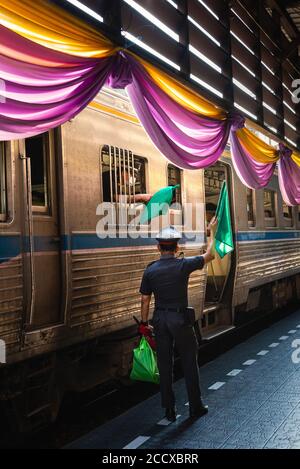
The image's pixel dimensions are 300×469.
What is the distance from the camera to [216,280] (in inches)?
348

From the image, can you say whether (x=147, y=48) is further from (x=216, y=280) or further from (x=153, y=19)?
(x=216, y=280)

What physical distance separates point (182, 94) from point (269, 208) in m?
5.60

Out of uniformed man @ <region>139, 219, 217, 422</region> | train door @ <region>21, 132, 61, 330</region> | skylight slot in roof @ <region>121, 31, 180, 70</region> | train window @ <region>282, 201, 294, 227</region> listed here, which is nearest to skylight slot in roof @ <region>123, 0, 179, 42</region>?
skylight slot in roof @ <region>121, 31, 180, 70</region>

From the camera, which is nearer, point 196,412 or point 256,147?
point 196,412

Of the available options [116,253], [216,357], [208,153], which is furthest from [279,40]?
[116,253]

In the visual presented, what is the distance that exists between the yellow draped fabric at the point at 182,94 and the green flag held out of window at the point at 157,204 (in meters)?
0.86

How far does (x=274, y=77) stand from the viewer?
1023 cm

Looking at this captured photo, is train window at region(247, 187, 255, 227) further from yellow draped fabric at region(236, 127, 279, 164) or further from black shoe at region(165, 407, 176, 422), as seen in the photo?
black shoe at region(165, 407, 176, 422)

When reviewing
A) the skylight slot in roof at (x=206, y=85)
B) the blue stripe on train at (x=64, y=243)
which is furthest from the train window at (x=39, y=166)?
the skylight slot in roof at (x=206, y=85)

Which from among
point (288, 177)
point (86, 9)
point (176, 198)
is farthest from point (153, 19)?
point (288, 177)

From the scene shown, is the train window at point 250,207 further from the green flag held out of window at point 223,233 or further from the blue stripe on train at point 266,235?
the green flag held out of window at point 223,233

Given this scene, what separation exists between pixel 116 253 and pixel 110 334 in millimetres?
788

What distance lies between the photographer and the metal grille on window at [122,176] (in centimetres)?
540
